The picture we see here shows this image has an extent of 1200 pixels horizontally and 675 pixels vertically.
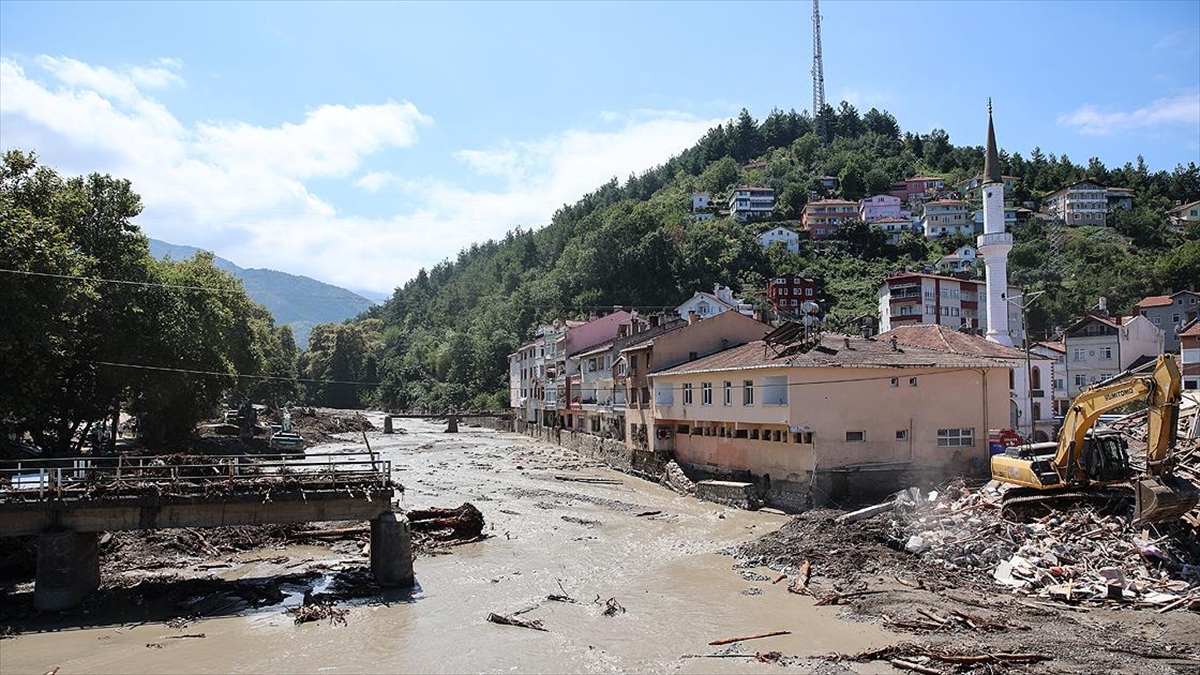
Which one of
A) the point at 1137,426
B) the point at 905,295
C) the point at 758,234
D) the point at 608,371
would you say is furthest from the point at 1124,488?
the point at 758,234

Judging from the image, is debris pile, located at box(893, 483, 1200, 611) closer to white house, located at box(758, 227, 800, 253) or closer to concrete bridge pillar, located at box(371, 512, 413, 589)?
concrete bridge pillar, located at box(371, 512, 413, 589)

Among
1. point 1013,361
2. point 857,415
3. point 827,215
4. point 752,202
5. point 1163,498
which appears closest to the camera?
point 1163,498

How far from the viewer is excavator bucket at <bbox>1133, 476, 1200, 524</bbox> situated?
2000cm

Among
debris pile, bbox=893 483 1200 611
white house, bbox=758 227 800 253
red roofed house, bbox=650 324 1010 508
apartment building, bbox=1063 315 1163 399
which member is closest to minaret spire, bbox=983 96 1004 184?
apartment building, bbox=1063 315 1163 399

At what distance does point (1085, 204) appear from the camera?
486ft

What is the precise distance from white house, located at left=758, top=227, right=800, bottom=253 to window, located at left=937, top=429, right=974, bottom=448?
372 feet

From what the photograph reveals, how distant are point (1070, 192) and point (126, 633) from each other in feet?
534

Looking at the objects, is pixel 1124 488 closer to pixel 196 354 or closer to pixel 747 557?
pixel 747 557

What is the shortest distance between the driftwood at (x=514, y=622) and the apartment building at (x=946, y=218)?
14432cm

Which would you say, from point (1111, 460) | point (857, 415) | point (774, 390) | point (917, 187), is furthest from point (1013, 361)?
point (917, 187)

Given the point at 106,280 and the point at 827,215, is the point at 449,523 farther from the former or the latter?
the point at 827,215

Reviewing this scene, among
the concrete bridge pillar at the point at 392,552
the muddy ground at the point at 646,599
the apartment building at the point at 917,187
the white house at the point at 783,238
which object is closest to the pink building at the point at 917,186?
the apartment building at the point at 917,187

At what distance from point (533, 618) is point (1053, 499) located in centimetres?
1501

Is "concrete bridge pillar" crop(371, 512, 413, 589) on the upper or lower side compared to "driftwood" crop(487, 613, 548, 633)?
upper
